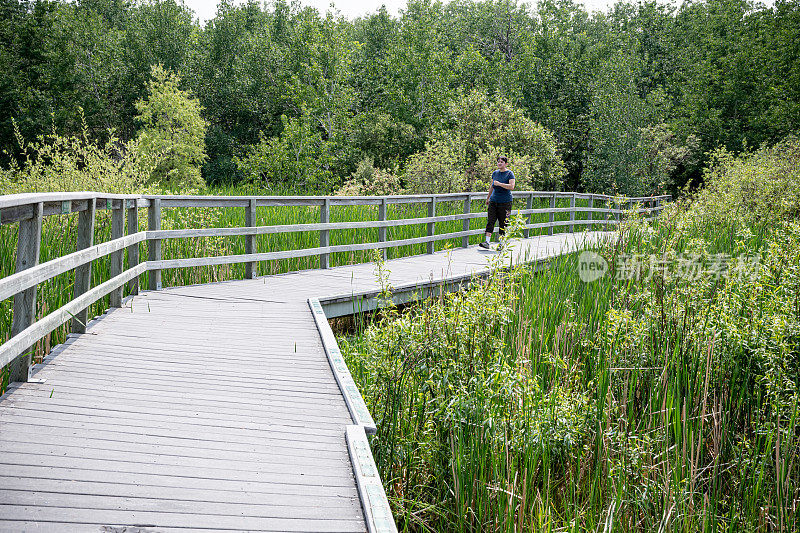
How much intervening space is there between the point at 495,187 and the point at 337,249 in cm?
361

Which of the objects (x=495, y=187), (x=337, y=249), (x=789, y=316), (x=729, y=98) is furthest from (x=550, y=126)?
(x=789, y=316)

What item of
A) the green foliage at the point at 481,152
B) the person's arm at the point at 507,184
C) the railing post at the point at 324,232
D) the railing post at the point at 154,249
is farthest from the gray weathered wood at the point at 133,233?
the green foliage at the point at 481,152

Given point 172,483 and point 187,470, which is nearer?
point 172,483

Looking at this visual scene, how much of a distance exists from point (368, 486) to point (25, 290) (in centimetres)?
259

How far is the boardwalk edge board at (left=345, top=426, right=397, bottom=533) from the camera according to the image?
2.74m

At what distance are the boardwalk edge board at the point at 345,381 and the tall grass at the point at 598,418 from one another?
215mm

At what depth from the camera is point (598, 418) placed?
430cm

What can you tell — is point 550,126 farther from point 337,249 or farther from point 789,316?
point 789,316

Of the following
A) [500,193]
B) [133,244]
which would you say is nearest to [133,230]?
[133,244]

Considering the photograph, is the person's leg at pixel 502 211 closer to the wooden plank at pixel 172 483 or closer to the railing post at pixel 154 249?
the railing post at pixel 154 249

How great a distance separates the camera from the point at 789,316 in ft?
16.7

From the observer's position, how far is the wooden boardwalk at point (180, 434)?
2.75 meters

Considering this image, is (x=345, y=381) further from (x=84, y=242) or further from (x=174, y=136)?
(x=174, y=136)

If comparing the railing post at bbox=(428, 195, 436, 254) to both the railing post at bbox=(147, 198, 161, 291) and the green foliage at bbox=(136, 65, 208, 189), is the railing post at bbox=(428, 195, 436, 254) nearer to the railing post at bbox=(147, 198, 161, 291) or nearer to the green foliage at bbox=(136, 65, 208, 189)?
the railing post at bbox=(147, 198, 161, 291)
